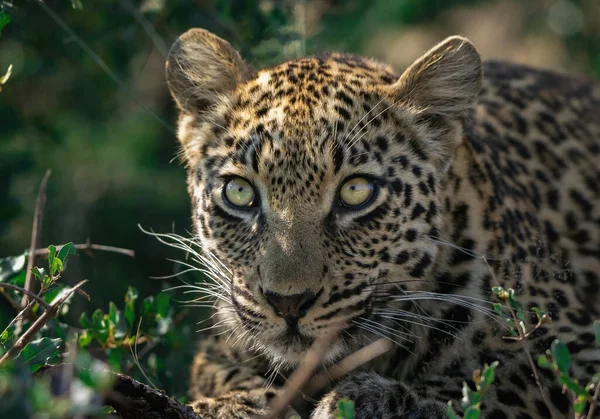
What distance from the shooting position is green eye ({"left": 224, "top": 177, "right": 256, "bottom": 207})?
6.08 m

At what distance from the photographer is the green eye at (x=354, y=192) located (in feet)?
19.5

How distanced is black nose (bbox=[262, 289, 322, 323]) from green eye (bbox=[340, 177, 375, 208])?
2.37 feet

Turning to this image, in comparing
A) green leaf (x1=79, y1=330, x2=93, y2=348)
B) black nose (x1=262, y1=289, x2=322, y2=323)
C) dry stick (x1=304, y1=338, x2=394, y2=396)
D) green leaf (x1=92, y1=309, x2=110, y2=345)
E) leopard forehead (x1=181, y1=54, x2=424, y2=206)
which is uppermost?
leopard forehead (x1=181, y1=54, x2=424, y2=206)

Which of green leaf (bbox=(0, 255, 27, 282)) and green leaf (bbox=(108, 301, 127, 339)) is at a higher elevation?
green leaf (bbox=(0, 255, 27, 282))

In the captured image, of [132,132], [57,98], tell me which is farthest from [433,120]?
[132,132]

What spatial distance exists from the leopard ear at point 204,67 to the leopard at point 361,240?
0.4 inches

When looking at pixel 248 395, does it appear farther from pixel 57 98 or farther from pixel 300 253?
pixel 57 98

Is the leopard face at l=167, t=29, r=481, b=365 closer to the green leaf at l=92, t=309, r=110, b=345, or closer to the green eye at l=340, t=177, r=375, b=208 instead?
the green eye at l=340, t=177, r=375, b=208

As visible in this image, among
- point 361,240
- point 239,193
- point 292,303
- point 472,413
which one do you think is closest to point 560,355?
point 472,413

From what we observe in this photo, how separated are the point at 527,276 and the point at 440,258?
0.63 metres

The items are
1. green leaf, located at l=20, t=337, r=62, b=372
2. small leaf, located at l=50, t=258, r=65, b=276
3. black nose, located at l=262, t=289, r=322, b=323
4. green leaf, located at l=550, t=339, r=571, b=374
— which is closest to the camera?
green leaf, located at l=550, t=339, r=571, b=374

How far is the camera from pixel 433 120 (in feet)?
21.2

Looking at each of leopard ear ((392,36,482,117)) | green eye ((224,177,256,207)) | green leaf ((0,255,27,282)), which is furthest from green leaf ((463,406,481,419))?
green leaf ((0,255,27,282))

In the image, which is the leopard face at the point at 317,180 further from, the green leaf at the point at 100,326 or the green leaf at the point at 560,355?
the green leaf at the point at 560,355
